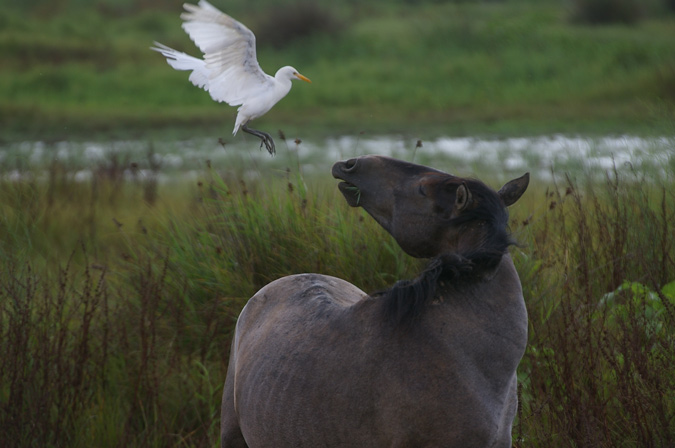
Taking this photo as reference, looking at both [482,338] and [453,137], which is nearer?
[482,338]

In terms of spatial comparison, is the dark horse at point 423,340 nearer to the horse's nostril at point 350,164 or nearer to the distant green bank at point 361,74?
the horse's nostril at point 350,164

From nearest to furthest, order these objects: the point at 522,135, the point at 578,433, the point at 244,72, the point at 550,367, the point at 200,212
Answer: the point at 244,72, the point at 578,433, the point at 550,367, the point at 200,212, the point at 522,135

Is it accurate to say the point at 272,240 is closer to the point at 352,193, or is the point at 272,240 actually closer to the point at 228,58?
the point at 228,58

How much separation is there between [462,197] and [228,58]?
1.08m

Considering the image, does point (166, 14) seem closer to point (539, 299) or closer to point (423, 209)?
point (539, 299)

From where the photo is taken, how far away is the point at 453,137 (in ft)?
57.3

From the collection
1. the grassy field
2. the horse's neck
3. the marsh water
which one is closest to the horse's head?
the horse's neck

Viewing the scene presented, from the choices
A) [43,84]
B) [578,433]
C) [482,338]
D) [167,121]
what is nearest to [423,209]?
[482,338]

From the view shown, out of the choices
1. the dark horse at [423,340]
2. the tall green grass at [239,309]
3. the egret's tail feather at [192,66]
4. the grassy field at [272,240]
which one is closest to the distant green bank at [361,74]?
the grassy field at [272,240]

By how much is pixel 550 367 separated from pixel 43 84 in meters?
20.6

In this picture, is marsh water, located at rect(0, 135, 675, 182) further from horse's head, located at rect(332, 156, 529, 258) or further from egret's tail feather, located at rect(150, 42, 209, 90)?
horse's head, located at rect(332, 156, 529, 258)

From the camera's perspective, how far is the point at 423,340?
238cm

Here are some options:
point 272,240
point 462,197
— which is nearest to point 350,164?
point 462,197

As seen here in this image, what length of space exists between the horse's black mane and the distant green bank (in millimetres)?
15539
